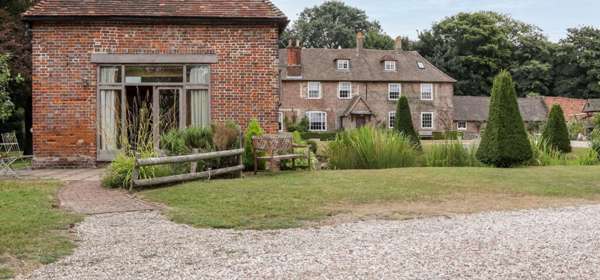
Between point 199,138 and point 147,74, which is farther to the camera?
point 147,74

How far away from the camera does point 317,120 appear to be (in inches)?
1753

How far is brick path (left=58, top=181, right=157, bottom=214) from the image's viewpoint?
7.77 m

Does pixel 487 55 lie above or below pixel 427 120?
above

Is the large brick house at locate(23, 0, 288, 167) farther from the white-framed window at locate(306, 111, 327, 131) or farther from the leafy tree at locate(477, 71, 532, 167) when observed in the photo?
the white-framed window at locate(306, 111, 327, 131)

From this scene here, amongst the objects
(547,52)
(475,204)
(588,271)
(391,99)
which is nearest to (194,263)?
(588,271)

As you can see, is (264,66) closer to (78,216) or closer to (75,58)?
(75,58)

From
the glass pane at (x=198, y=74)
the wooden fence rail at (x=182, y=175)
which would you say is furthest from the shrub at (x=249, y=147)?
the glass pane at (x=198, y=74)

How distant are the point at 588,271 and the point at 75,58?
13.2 m

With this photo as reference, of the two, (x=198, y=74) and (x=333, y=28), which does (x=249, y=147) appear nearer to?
(x=198, y=74)

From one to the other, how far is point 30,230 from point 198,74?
9.31 metres

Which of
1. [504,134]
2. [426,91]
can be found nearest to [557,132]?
[504,134]

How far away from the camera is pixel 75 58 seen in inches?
575

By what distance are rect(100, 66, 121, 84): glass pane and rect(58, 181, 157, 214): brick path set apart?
16.0ft

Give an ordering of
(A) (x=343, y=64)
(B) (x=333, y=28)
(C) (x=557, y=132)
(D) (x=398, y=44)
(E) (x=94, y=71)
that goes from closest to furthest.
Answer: (E) (x=94, y=71) < (C) (x=557, y=132) < (A) (x=343, y=64) < (D) (x=398, y=44) < (B) (x=333, y=28)
